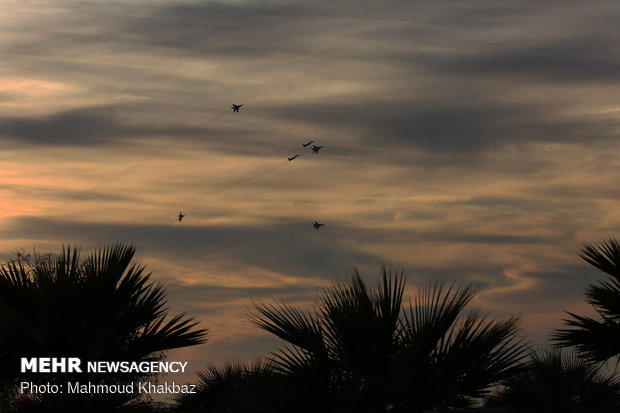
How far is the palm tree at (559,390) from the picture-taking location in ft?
66.1

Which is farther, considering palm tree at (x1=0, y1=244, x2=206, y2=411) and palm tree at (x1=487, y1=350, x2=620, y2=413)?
palm tree at (x1=487, y1=350, x2=620, y2=413)

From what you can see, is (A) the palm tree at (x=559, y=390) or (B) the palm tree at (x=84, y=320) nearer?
(B) the palm tree at (x=84, y=320)

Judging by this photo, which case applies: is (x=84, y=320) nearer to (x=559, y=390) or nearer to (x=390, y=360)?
(x=390, y=360)

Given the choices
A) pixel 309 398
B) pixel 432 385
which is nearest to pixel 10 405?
pixel 309 398

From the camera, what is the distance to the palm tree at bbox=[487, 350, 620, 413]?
20156 millimetres

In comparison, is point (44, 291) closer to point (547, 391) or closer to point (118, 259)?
point (118, 259)

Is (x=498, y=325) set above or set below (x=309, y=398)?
above

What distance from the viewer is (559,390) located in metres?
21.2

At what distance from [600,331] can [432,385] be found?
18.9 feet

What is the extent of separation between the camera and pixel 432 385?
38.4 ft

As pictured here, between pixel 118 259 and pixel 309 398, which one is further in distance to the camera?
pixel 118 259

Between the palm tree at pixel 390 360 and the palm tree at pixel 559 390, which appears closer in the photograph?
the palm tree at pixel 390 360

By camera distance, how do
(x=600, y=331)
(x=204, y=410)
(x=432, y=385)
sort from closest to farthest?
(x=432, y=385)
(x=600, y=331)
(x=204, y=410)

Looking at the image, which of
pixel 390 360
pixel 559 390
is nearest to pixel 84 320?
pixel 390 360
